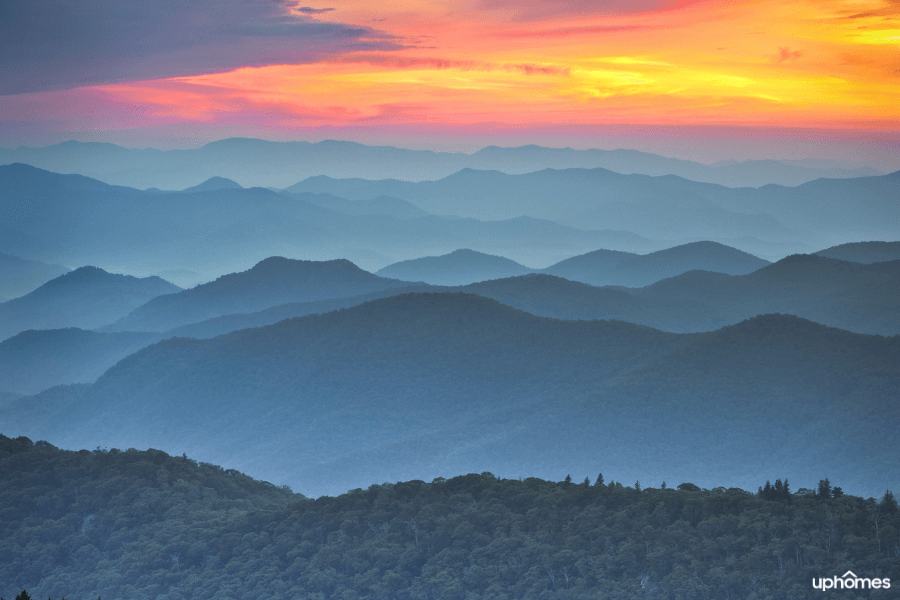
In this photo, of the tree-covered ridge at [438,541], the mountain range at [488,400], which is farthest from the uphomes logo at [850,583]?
the mountain range at [488,400]

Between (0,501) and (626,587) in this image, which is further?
(0,501)

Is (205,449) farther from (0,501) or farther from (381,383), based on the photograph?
(0,501)

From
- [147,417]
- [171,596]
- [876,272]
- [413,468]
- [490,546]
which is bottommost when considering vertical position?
[171,596]

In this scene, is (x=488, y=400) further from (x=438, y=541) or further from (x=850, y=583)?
(x=850, y=583)

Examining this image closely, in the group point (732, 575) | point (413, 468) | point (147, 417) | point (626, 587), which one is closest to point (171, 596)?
point (626, 587)

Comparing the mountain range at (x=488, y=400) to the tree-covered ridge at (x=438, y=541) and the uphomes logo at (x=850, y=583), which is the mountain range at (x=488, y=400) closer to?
the tree-covered ridge at (x=438, y=541)
